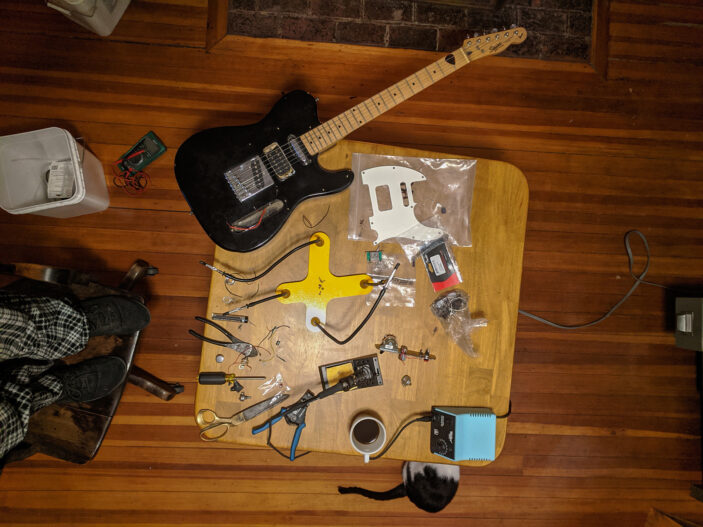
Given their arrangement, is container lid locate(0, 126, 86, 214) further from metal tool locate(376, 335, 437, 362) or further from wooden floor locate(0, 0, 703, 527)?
metal tool locate(376, 335, 437, 362)

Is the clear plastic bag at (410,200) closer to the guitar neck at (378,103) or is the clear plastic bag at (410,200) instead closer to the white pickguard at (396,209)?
the white pickguard at (396,209)

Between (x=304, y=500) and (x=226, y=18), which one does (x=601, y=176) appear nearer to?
(x=226, y=18)

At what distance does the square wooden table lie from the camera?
1.39 m

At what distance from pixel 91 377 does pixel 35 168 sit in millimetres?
940

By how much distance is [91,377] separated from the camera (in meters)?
1.45

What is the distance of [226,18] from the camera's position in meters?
1.96

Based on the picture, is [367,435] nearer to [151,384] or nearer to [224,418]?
[224,418]

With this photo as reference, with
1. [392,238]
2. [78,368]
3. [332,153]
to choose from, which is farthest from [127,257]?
[392,238]

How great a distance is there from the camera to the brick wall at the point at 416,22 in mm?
1971

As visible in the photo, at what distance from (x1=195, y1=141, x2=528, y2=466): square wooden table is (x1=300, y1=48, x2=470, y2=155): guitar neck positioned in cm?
15

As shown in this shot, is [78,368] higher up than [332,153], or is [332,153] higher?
[332,153]

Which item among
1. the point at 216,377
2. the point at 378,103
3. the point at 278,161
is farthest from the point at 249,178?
the point at 216,377

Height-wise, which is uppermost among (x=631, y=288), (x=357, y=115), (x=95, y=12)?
(x=95, y=12)

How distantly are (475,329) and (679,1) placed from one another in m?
2.07
